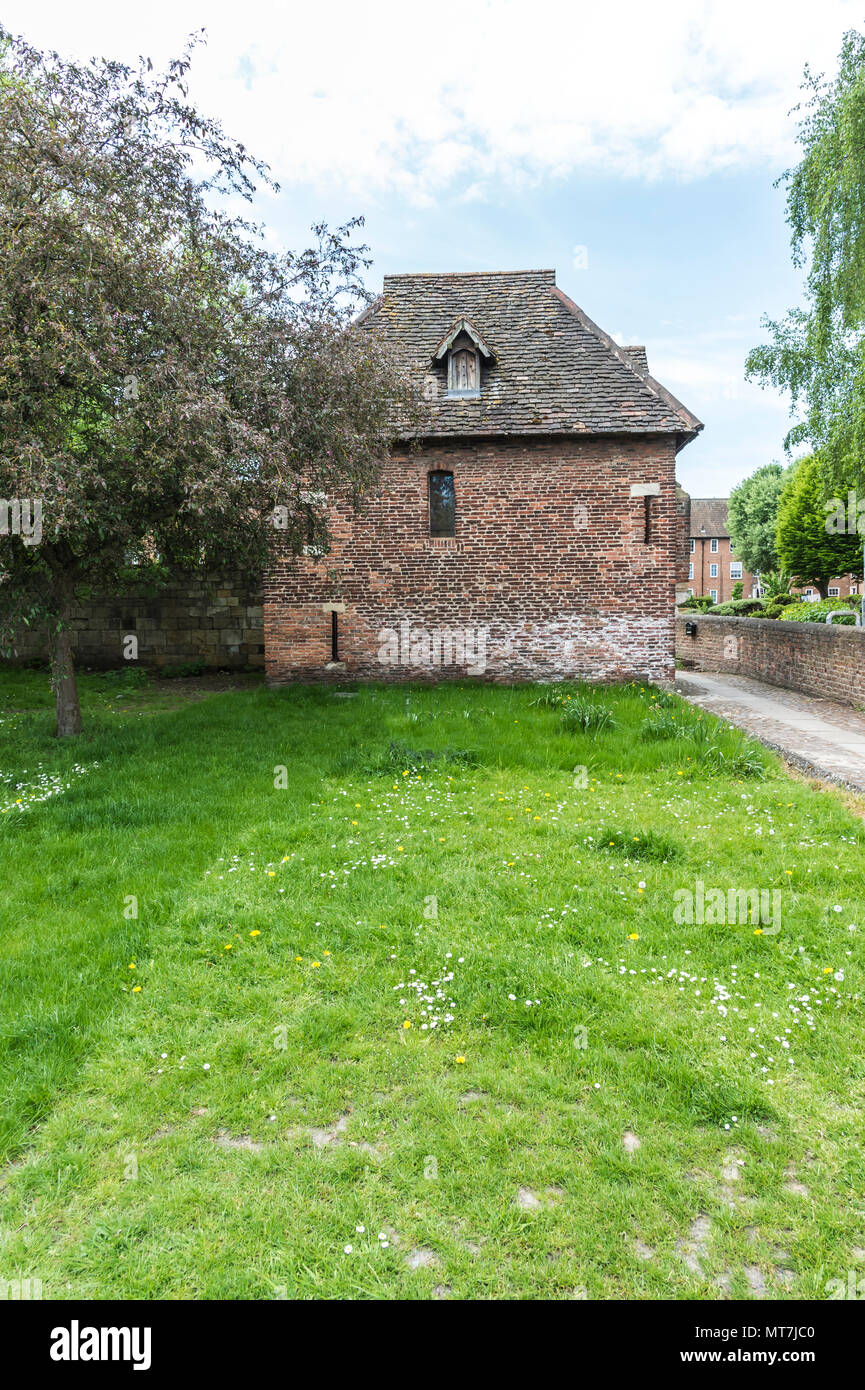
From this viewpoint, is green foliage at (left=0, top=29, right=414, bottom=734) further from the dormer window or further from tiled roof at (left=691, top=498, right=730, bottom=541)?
tiled roof at (left=691, top=498, right=730, bottom=541)

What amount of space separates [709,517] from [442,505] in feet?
235

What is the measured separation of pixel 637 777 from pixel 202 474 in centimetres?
605

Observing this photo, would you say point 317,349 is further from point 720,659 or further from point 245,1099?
point 720,659

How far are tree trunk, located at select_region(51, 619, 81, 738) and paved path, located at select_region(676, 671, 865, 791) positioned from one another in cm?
1013

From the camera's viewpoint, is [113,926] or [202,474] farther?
[202,474]

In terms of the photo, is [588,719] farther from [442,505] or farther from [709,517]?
[709,517]

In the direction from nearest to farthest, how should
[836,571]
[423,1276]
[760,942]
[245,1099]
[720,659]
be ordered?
[423,1276] < [245,1099] < [760,942] < [720,659] < [836,571]

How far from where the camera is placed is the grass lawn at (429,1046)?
2525mm

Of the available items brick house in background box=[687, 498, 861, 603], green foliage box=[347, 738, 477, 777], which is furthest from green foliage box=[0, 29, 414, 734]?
brick house in background box=[687, 498, 861, 603]

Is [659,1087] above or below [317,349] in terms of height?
below

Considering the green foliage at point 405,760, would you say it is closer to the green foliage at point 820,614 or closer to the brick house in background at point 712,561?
the green foliage at point 820,614

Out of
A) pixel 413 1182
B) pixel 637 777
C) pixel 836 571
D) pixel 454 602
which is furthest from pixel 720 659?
pixel 836 571

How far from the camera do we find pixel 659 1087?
10.9 ft

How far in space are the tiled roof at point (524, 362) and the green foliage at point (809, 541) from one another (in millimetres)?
34859
